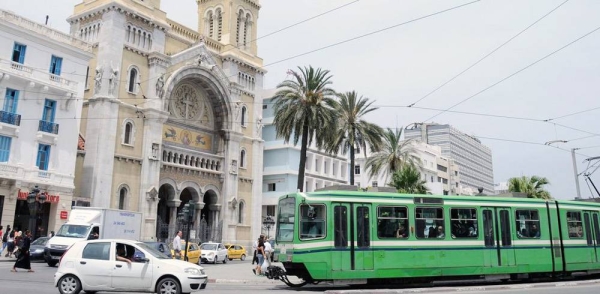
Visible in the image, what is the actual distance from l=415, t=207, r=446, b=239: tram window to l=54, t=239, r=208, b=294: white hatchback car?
25.2ft

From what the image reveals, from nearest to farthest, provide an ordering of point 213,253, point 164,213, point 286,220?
point 286,220 < point 213,253 < point 164,213

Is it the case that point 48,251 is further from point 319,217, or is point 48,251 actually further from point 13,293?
point 319,217

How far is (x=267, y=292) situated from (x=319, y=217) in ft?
8.80

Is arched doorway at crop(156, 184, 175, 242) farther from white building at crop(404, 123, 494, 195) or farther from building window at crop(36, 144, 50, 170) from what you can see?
white building at crop(404, 123, 494, 195)

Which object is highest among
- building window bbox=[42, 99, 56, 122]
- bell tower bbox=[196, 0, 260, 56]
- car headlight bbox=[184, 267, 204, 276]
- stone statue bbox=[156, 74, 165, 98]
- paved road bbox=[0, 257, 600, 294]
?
bell tower bbox=[196, 0, 260, 56]

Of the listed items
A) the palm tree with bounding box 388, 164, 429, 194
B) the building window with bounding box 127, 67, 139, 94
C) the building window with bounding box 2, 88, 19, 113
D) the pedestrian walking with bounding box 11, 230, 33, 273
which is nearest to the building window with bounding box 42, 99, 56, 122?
the building window with bounding box 2, 88, 19, 113

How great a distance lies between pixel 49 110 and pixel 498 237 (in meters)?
25.9

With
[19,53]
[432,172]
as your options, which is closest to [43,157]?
[19,53]

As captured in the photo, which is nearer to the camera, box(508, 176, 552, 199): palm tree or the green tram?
the green tram

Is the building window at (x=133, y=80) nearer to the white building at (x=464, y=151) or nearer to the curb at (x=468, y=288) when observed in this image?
the curb at (x=468, y=288)

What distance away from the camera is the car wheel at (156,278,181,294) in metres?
11.2

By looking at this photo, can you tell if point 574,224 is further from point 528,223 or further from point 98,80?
point 98,80

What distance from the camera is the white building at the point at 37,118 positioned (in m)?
26.8

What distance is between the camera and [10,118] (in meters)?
26.9
